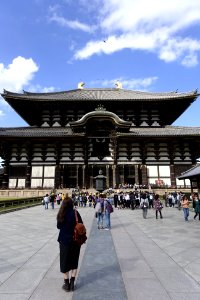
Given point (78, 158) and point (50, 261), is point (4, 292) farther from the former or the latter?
point (78, 158)

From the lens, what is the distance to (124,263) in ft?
21.5

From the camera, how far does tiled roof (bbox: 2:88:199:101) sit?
131 ft

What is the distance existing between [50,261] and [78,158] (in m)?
31.2

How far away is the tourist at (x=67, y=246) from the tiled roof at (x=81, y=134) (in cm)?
3141

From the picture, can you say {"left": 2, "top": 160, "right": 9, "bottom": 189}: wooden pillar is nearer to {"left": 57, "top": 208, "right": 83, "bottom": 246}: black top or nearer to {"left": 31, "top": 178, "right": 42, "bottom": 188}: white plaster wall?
{"left": 31, "top": 178, "right": 42, "bottom": 188}: white plaster wall

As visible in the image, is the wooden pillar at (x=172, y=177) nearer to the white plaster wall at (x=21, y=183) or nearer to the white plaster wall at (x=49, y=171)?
the white plaster wall at (x=49, y=171)

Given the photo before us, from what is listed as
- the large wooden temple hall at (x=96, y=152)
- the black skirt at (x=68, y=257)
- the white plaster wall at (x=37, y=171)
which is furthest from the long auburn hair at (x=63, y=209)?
the white plaster wall at (x=37, y=171)

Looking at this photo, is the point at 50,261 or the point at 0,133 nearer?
the point at 50,261

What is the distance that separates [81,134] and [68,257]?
105 ft

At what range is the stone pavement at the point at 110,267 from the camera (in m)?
4.69

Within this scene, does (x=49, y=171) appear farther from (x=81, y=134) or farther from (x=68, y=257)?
(x=68, y=257)

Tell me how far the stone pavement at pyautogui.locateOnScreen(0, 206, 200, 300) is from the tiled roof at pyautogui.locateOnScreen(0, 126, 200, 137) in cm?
2642

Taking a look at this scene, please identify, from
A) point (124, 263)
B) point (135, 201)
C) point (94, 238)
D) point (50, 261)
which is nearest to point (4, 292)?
point (50, 261)

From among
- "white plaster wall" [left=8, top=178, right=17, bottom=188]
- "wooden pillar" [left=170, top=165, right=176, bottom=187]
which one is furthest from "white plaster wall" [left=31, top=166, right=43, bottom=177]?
"wooden pillar" [left=170, top=165, right=176, bottom=187]
